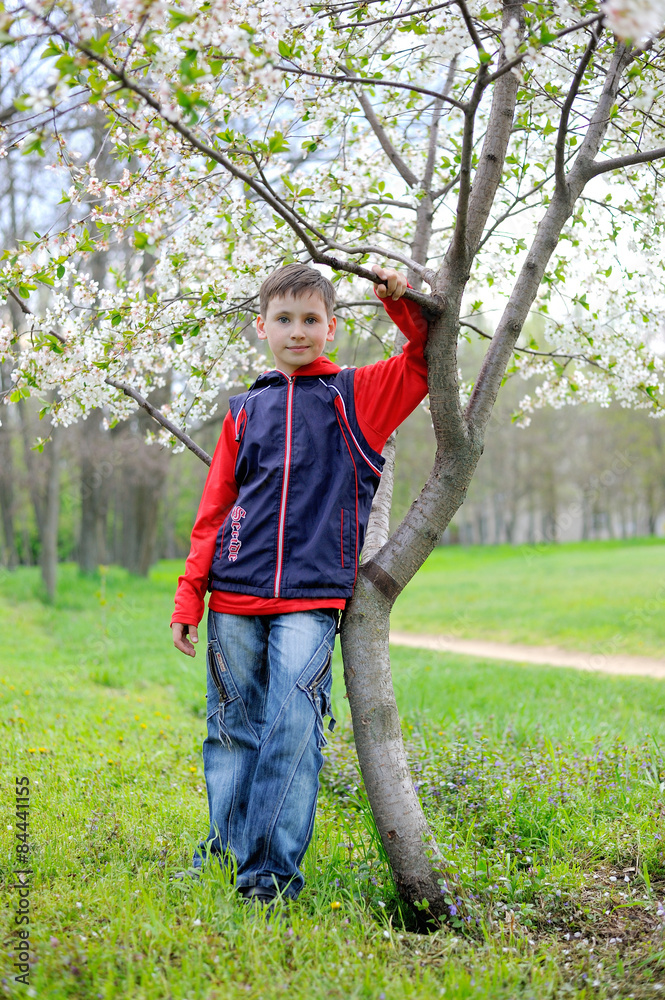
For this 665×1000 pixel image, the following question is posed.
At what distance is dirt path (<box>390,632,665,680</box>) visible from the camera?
340 inches

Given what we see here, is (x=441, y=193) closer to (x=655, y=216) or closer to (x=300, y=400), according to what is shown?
(x=655, y=216)

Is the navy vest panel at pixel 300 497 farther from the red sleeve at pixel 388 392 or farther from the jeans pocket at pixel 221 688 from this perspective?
the jeans pocket at pixel 221 688

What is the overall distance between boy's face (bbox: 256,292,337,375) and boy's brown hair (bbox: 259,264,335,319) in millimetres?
16

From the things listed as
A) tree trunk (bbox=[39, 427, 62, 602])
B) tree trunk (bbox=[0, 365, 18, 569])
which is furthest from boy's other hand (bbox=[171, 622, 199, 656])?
tree trunk (bbox=[0, 365, 18, 569])

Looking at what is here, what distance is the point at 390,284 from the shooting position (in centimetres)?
218

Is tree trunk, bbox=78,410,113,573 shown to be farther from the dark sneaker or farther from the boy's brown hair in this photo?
the dark sneaker

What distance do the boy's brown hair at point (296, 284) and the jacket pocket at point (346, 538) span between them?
72cm

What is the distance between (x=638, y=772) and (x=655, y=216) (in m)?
2.73

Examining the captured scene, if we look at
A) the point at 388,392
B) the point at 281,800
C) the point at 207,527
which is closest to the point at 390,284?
the point at 388,392

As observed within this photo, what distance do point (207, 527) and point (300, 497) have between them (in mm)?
371

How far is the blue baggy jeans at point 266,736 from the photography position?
231 centimetres

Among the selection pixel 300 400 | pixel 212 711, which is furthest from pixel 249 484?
pixel 212 711
